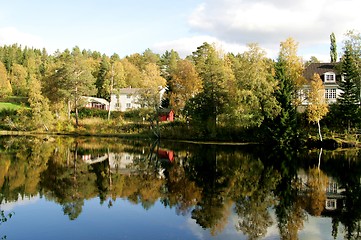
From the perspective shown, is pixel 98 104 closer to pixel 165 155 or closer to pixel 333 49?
pixel 165 155

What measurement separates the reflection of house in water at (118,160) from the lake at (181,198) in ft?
0.33

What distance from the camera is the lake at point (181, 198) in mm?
14430

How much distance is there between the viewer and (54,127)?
213 ft

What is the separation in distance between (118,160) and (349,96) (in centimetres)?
3154

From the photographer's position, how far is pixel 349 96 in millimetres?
47656

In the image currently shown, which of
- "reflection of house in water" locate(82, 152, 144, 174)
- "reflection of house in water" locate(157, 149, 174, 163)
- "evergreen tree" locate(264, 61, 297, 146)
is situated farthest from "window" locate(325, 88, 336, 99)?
"reflection of house in water" locate(82, 152, 144, 174)

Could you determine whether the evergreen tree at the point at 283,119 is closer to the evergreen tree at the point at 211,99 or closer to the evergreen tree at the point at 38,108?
the evergreen tree at the point at 211,99

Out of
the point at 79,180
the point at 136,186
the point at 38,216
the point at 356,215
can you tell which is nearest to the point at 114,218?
the point at 38,216

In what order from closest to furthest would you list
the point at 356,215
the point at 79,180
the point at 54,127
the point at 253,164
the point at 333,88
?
the point at 356,215, the point at 79,180, the point at 253,164, the point at 333,88, the point at 54,127

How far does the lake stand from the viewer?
14430mm

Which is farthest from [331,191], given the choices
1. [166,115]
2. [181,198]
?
[166,115]

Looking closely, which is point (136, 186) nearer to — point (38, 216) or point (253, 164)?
point (38, 216)

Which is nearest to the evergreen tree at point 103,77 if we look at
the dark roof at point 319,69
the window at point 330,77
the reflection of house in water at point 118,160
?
the dark roof at point 319,69

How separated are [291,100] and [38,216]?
37.6 meters
